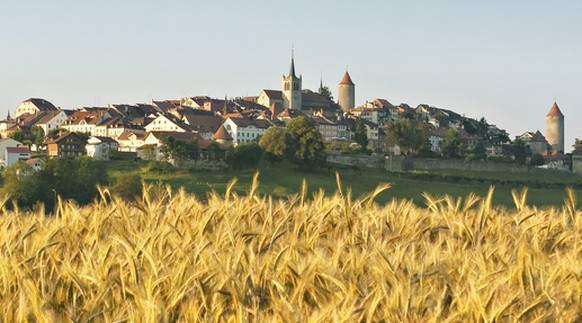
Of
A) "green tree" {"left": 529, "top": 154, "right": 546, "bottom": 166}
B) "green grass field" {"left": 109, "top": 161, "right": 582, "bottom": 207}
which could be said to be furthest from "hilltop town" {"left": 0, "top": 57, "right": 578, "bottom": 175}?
"green grass field" {"left": 109, "top": 161, "right": 582, "bottom": 207}

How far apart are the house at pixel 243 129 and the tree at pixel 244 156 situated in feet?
105

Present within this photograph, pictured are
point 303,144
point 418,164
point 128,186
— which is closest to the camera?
point 128,186

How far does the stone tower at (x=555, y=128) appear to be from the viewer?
604 feet

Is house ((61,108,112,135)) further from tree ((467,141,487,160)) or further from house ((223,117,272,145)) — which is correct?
tree ((467,141,487,160))

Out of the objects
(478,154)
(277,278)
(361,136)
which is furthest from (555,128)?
(277,278)

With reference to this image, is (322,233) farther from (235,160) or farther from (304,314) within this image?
(235,160)

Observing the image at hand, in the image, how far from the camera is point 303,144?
90.2 m

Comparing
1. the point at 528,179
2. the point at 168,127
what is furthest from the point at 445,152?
the point at 168,127

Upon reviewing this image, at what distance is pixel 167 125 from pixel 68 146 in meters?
25.3

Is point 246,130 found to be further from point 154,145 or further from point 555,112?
point 555,112

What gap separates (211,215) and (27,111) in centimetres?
16130

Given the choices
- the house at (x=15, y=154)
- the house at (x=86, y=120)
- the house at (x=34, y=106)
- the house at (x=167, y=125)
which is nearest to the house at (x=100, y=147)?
the house at (x=15, y=154)

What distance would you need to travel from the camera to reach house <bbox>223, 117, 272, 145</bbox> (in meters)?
122

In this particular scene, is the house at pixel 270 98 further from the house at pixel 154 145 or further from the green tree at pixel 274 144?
the green tree at pixel 274 144
